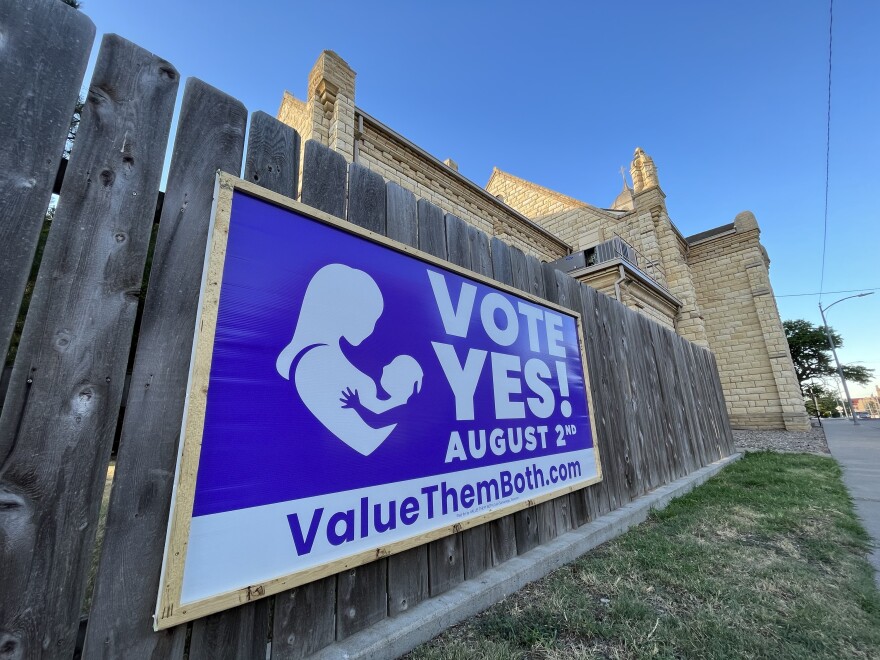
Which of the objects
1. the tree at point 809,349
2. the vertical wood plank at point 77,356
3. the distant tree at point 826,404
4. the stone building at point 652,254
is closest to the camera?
the vertical wood plank at point 77,356

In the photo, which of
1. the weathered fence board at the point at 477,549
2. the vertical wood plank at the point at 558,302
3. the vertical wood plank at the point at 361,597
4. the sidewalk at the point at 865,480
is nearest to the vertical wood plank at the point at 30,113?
the vertical wood plank at the point at 361,597

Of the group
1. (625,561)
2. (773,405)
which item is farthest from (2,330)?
(773,405)

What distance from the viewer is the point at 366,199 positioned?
2.21 metres

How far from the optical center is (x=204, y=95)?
1661 millimetres

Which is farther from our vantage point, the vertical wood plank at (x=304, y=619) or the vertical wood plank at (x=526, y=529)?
the vertical wood plank at (x=526, y=529)

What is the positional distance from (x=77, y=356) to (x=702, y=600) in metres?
3.18

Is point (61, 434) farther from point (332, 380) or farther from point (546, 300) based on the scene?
point (546, 300)

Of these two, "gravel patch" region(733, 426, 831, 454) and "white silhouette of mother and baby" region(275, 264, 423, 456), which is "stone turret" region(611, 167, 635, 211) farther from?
"white silhouette of mother and baby" region(275, 264, 423, 456)

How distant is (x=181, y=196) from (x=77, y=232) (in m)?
0.38

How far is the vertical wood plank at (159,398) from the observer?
1128 millimetres

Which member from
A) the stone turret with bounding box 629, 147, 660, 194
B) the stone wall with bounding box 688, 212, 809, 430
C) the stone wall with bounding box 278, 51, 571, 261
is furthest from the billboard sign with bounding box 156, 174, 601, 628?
the stone turret with bounding box 629, 147, 660, 194

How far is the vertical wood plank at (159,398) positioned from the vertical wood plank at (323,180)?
1.15 feet

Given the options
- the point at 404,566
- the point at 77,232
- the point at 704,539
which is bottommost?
the point at 704,539

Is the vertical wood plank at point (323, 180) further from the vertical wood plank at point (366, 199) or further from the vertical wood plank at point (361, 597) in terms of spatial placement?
the vertical wood plank at point (361, 597)
